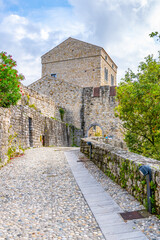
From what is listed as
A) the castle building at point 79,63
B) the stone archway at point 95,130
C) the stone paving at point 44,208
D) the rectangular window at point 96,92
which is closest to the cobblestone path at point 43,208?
the stone paving at point 44,208

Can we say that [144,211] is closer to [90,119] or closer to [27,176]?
[27,176]

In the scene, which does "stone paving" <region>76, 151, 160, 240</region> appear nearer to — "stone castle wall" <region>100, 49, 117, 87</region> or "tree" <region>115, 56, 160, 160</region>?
"tree" <region>115, 56, 160, 160</region>

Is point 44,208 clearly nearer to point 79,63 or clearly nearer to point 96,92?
point 96,92

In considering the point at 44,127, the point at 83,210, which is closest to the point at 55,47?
the point at 44,127

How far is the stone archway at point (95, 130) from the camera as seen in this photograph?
2254 centimetres

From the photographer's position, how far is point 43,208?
4.06 metres

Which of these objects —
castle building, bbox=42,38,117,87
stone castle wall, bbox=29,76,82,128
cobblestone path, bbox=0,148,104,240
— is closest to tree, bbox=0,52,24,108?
cobblestone path, bbox=0,148,104,240

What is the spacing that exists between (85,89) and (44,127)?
27.9 feet

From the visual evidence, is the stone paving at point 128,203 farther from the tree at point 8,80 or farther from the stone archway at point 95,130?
the stone archway at point 95,130

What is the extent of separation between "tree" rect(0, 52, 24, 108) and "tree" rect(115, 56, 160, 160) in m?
4.76

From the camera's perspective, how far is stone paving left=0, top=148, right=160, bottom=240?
312cm

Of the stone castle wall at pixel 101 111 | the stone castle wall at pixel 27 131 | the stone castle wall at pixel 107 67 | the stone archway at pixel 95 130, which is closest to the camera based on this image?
the stone castle wall at pixel 27 131

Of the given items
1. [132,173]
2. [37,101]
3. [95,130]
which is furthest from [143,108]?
[95,130]

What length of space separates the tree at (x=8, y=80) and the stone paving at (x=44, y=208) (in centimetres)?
299
